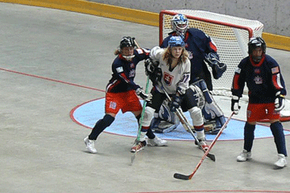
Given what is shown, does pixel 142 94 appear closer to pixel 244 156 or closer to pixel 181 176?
pixel 181 176

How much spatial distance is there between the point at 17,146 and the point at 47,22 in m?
8.60

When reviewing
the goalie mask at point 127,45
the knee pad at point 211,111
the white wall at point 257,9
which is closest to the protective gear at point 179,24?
the goalie mask at point 127,45

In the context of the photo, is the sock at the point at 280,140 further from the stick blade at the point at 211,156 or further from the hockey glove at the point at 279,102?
the stick blade at the point at 211,156

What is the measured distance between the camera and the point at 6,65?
15.2m

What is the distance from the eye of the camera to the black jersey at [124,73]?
10.3 metres

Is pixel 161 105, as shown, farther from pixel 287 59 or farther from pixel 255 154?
pixel 287 59

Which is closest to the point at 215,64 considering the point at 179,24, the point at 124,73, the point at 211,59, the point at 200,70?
the point at 211,59

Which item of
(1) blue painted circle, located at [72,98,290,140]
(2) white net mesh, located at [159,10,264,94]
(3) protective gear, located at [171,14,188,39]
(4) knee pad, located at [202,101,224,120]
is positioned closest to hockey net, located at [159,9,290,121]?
(2) white net mesh, located at [159,10,264,94]

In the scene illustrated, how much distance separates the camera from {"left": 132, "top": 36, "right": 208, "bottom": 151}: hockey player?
10.2 m

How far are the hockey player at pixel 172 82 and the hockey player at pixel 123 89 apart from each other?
0.58 ft

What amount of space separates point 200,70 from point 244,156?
158 centimetres

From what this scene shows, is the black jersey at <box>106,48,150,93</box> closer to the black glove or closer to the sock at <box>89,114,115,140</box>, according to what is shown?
the sock at <box>89,114,115,140</box>

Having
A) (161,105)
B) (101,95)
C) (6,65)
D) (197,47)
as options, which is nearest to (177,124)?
(161,105)

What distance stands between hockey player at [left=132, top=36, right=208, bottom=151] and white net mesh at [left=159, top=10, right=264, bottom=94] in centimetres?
200
